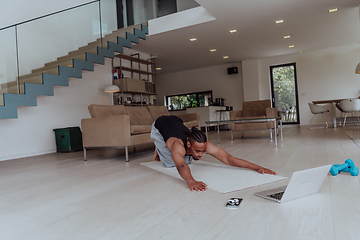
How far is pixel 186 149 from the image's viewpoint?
228cm

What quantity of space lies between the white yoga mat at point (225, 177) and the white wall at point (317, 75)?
7822mm

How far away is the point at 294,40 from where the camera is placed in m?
7.69

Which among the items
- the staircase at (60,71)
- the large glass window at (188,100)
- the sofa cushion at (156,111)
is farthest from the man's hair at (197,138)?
the large glass window at (188,100)

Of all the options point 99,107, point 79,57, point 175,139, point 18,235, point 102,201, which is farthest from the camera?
point 79,57

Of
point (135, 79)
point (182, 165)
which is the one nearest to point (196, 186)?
point (182, 165)

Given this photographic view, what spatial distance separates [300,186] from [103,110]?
3.31m

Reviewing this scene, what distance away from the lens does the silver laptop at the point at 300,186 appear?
1.52 m

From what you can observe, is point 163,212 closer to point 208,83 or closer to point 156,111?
point 156,111

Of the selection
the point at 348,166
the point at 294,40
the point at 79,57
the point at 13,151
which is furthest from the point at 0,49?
the point at 294,40

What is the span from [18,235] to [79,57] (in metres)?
4.44

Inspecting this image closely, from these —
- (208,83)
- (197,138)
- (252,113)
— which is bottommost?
(197,138)

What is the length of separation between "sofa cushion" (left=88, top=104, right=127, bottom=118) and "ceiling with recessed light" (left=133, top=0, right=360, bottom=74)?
2.51m

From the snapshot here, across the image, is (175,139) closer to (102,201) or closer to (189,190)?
(189,190)

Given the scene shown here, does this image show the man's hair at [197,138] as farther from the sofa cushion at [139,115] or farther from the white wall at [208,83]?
the white wall at [208,83]
